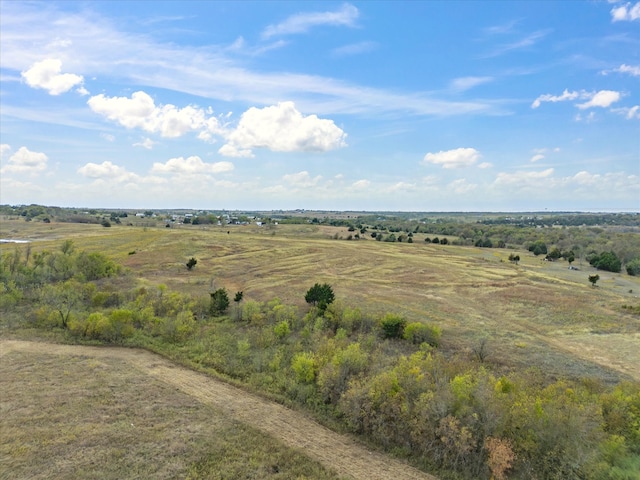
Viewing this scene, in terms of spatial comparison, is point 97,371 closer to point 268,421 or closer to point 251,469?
point 268,421

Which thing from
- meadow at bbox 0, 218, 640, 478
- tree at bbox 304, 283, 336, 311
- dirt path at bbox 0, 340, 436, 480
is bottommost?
dirt path at bbox 0, 340, 436, 480

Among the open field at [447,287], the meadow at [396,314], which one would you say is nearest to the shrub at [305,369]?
the meadow at [396,314]

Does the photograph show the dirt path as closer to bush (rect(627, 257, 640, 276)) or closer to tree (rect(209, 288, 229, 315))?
tree (rect(209, 288, 229, 315))

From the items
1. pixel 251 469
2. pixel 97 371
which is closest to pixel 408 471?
pixel 251 469

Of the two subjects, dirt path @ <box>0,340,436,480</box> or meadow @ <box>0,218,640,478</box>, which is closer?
dirt path @ <box>0,340,436,480</box>

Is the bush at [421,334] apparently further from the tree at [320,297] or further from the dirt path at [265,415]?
the dirt path at [265,415]

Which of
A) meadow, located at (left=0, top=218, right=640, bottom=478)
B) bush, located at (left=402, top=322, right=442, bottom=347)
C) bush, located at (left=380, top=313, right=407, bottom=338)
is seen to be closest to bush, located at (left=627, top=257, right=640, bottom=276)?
meadow, located at (left=0, top=218, right=640, bottom=478)

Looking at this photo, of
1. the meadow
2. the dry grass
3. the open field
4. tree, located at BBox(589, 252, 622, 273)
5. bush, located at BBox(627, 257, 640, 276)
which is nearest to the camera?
the dry grass
